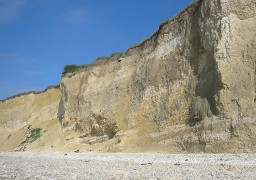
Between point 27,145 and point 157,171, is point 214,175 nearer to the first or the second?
point 157,171

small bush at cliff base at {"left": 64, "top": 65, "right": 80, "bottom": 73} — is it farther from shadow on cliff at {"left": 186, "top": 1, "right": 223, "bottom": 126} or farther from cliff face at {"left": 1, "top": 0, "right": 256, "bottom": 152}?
shadow on cliff at {"left": 186, "top": 1, "right": 223, "bottom": 126}

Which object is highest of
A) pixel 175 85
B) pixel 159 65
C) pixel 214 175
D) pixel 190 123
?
pixel 159 65

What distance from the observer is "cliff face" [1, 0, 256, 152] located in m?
21.0

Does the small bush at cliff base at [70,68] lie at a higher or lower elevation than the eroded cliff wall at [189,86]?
higher

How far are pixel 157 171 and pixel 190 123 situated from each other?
1141cm

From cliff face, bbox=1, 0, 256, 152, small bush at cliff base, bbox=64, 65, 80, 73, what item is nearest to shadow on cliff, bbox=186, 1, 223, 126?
cliff face, bbox=1, 0, 256, 152

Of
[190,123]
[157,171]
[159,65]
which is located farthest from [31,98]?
[157,171]

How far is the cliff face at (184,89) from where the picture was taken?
20984 mm

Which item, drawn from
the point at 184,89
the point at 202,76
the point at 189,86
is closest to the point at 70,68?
the point at 184,89

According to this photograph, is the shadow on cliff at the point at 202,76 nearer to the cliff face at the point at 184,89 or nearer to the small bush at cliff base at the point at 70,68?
the cliff face at the point at 184,89

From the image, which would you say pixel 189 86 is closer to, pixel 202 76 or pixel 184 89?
pixel 184 89

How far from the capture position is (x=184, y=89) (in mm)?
25922

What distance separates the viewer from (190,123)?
78.4 feet

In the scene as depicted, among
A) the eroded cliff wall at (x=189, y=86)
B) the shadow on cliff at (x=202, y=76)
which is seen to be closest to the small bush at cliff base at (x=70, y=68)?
the eroded cliff wall at (x=189, y=86)
